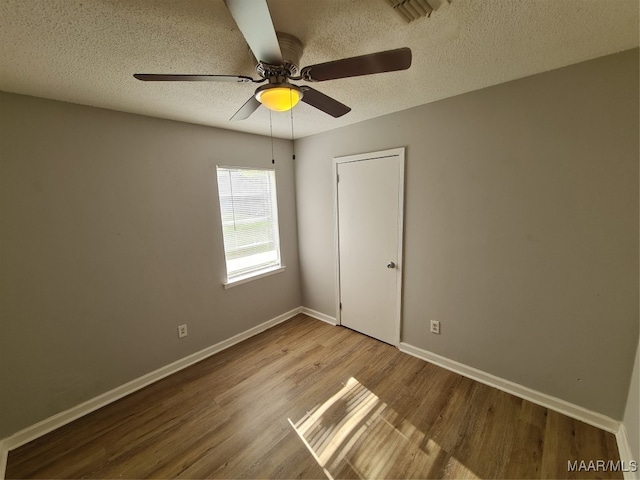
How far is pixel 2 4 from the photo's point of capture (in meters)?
0.92

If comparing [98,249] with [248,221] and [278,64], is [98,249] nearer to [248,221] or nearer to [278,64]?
[248,221]

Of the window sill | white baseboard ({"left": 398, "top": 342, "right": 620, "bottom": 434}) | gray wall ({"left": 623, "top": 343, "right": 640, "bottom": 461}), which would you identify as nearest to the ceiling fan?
the window sill

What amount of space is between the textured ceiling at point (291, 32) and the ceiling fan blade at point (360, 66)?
204 millimetres

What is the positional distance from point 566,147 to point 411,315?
5.61ft

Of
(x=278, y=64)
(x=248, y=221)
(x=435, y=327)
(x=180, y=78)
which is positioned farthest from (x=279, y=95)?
(x=435, y=327)

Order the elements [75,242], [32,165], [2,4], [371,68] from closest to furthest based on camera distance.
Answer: [2,4] < [371,68] < [32,165] < [75,242]

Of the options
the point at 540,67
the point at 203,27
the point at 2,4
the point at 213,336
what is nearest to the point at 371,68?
the point at 203,27

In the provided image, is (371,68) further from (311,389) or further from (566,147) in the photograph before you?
(311,389)

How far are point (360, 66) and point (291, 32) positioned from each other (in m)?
0.38

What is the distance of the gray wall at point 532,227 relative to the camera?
1507 millimetres

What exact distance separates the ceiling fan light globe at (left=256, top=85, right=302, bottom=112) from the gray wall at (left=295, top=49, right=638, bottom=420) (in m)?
1.41

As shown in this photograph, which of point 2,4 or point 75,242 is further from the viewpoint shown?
point 75,242

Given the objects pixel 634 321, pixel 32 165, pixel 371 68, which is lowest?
pixel 634 321

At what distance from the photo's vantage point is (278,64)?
1076mm
